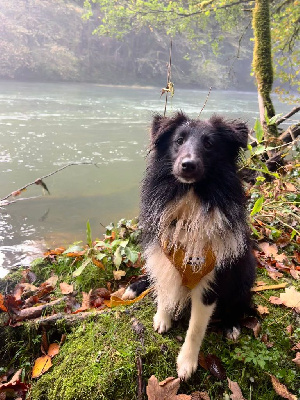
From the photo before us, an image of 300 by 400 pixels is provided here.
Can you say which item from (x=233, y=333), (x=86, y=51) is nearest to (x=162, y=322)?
(x=233, y=333)

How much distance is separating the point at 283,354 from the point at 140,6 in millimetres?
10958

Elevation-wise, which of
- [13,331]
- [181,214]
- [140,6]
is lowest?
[13,331]

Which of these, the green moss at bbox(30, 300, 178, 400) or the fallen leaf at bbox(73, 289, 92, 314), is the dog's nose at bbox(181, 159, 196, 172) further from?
the fallen leaf at bbox(73, 289, 92, 314)

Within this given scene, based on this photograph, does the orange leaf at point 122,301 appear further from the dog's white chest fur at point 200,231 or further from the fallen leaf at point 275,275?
the fallen leaf at point 275,275

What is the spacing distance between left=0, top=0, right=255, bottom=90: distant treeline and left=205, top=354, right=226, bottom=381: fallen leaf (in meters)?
33.7

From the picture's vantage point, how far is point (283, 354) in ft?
7.79

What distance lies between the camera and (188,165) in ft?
6.77

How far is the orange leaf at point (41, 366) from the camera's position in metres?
2.25

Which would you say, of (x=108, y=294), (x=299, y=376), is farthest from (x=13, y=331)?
(x=299, y=376)

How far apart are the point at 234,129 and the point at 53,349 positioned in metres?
2.17

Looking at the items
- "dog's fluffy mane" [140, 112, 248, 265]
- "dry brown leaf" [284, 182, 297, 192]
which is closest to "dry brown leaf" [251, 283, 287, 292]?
"dog's fluffy mane" [140, 112, 248, 265]

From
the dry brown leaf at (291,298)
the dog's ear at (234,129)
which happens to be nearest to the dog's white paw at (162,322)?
the dry brown leaf at (291,298)

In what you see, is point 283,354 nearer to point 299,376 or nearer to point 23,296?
point 299,376

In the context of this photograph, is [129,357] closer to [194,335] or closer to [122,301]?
[194,335]
